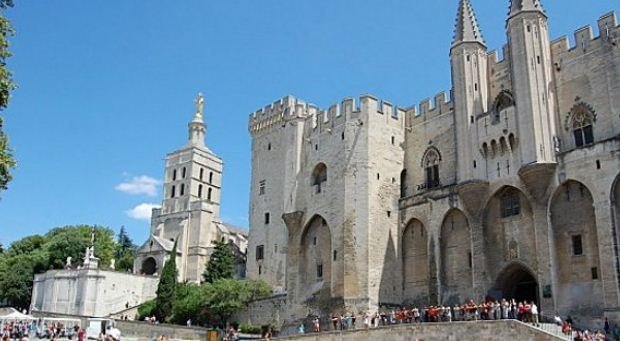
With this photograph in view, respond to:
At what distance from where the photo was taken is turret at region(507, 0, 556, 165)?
95.3ft

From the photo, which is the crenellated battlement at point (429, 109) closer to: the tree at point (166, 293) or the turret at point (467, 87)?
the turret at point (467, 87)

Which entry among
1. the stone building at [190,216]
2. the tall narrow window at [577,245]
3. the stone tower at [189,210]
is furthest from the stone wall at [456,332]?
the stone tower at [189,210]

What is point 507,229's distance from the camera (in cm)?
3044

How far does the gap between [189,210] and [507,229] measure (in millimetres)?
39601

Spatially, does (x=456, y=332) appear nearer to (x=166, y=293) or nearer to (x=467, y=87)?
(x=467, y=87)

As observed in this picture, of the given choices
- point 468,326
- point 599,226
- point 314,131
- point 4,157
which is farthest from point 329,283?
point 4,157

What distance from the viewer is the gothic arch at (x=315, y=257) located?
3650 cm

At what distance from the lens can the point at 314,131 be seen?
40406mm

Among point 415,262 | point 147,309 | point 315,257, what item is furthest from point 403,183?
point 147,309

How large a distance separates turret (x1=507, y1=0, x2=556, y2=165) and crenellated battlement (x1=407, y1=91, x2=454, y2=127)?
17.9 feet

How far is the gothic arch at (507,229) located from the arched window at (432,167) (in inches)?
185

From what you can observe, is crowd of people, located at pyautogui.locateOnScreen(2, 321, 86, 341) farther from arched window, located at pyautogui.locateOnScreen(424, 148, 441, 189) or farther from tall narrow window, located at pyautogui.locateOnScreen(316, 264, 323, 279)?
arched window, located at pyautogui.locateOnScreen(424, 148, 441, 189)

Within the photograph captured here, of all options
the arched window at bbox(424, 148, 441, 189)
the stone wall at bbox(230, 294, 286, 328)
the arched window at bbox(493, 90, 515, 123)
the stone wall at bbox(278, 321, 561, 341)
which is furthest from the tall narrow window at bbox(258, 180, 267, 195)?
the stone wall at bbox(278, 321, 561, 341)

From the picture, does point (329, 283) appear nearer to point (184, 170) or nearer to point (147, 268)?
point (147, 268)
